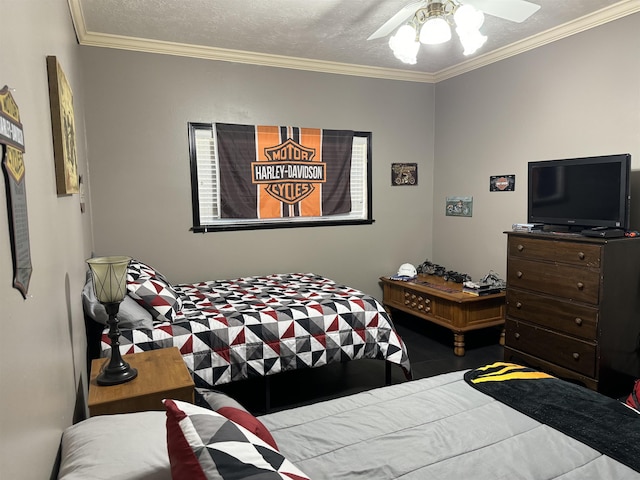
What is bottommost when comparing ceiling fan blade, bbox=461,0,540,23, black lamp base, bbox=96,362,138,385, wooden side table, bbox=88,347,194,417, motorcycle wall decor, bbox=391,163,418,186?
wooden side table, bbox=88,347,194,417

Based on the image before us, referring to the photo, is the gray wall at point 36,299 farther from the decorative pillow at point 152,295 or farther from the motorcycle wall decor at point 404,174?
the motorcycle wall decor at point 404,174

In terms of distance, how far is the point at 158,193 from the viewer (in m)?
3.96

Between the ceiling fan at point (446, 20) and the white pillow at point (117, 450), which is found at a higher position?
the ceiling fan at point (446, 20)

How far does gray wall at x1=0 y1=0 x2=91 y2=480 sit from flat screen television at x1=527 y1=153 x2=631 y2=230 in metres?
3.17

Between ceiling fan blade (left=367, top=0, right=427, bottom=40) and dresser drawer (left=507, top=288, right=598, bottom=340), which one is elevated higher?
ceiling fan blade (left=367, top=0, right=427, bottom=40)

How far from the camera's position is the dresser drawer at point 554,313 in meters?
2.91

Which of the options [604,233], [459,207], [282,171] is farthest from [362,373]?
[459,207]

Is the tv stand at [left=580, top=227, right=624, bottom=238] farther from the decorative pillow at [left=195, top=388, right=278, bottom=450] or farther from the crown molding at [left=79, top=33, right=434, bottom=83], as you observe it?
the crown molding at [left=79, top=33, right=434, bottom=83]

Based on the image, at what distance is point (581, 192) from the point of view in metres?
3.16

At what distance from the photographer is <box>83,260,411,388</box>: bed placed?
2625 millimetres

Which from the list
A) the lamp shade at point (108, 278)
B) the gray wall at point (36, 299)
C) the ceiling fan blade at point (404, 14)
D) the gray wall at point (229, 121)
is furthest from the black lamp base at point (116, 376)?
the gray wall at point (229, 121)

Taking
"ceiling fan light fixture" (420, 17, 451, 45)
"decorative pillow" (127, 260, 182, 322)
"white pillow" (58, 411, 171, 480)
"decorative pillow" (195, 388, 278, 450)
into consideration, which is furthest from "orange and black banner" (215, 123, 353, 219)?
"white pillow" (58, 411, 171, 480)

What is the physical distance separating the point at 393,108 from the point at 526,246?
2.22 meters

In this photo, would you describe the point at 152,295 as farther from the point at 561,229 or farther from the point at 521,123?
the point at 521,123
